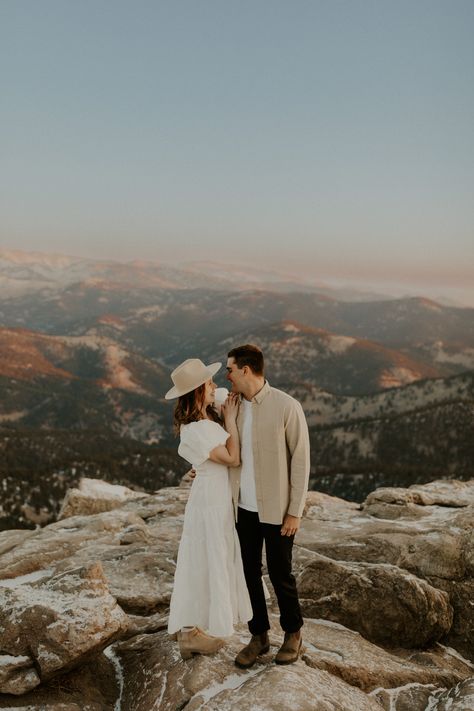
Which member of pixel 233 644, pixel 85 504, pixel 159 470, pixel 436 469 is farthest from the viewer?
pixel 159 470

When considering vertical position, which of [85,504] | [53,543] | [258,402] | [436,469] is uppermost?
[258,402]

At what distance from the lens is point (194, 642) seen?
7.27m

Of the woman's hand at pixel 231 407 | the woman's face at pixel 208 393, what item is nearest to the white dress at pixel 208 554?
the woman's hand at pixel 231 407

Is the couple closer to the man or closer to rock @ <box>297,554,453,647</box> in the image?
the man

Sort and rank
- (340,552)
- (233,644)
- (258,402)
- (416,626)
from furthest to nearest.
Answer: (340,552) < (416,626) < (233,644) < (258,402)

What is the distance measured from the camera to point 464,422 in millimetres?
181125

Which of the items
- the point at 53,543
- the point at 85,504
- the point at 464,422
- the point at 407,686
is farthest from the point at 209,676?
the point at 464,422

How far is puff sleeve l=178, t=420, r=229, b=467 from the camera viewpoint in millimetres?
6680

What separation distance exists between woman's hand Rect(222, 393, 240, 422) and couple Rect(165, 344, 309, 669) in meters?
0.01

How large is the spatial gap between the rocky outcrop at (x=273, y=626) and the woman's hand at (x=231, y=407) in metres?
3.64

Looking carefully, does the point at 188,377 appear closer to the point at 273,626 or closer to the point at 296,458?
the point at 296,458

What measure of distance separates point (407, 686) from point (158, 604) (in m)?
5.30

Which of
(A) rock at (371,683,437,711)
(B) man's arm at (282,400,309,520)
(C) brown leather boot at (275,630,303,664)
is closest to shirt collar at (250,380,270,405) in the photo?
(B) man's arm at (282,400,309,520)

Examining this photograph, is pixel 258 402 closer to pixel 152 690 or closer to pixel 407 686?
pixel 152 690
